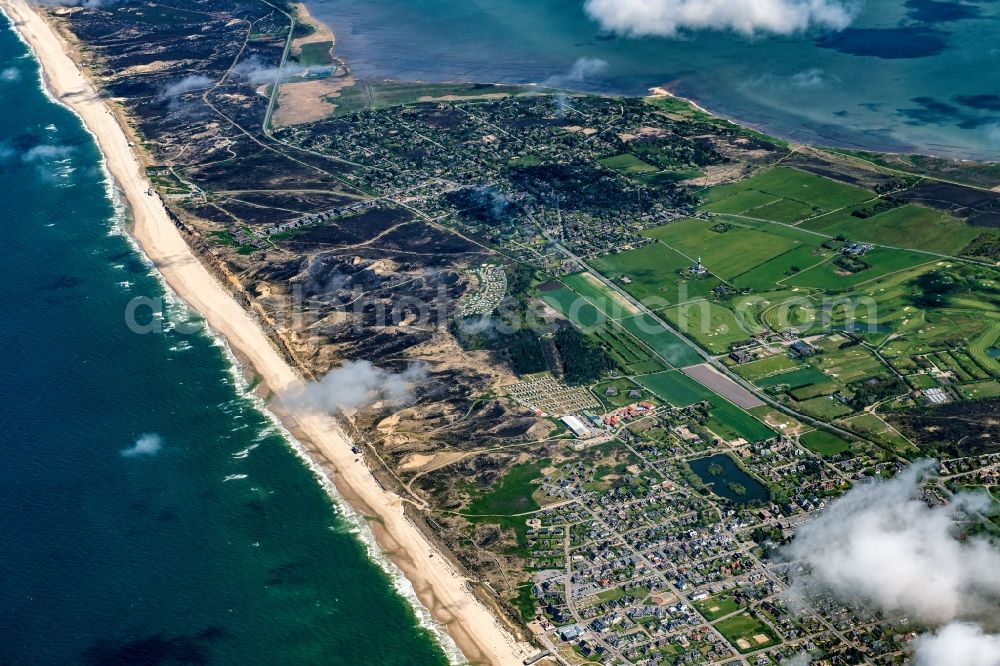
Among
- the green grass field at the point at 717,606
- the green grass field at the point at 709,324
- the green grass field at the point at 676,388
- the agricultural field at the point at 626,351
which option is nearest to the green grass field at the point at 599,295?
the agricultural field at the point at 626,351

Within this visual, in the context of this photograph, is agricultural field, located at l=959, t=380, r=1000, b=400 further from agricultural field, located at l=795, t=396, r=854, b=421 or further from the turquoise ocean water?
the turquoise ocean water

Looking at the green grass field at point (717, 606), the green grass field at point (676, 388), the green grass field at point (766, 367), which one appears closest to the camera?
the green grass field at point (717, 606)

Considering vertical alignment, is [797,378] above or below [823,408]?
above

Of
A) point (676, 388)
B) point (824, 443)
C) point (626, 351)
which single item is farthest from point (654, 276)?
point (824, 443)

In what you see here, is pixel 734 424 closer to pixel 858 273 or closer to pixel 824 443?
pixel 824 443

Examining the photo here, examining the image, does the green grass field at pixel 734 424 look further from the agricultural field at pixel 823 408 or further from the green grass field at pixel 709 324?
the green grass field at pixel 709 324
